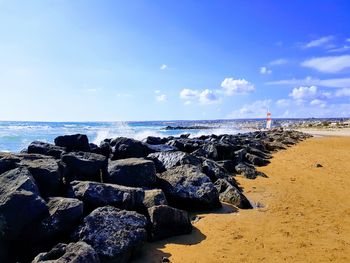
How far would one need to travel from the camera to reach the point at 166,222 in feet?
19.6

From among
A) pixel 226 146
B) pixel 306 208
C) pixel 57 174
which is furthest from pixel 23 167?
pixel 226 146

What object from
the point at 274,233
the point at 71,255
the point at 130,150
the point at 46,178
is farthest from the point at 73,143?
the point at 71,255

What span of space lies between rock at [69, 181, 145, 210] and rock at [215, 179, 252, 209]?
273 cm

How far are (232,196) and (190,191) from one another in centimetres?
123

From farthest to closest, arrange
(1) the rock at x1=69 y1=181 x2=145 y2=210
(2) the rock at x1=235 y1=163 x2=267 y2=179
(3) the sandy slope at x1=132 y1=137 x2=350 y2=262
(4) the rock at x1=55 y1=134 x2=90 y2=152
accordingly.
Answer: (2) the rock at x1=235 y1=163 x2=267 y2=179, (4) the rock at x1=55 y1=134 x2=90 y2=152, (1) the rock at x1=69 y1=181 x2=145 y2=210, (3) the sandy slope at x1=132 y1=137 x2=350 y2=262

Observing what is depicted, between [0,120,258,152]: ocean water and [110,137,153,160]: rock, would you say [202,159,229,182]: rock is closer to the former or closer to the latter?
[110,137,153,160]: rock

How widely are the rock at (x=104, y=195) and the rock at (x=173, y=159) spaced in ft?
11.6

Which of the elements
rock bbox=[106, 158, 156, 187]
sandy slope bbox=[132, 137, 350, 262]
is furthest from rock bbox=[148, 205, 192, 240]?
rock bbox=[106, 158, 156, 187]

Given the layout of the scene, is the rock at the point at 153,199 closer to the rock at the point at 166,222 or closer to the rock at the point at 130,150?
the rock at the point at 166,222

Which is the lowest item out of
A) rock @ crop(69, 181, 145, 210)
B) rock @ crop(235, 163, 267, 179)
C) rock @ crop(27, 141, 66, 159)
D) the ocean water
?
the ocean water

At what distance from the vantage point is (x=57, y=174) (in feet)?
20.5

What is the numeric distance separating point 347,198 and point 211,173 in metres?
3.50

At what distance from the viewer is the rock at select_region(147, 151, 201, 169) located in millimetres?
9648

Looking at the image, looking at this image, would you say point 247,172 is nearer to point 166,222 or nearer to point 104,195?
point 166,222
